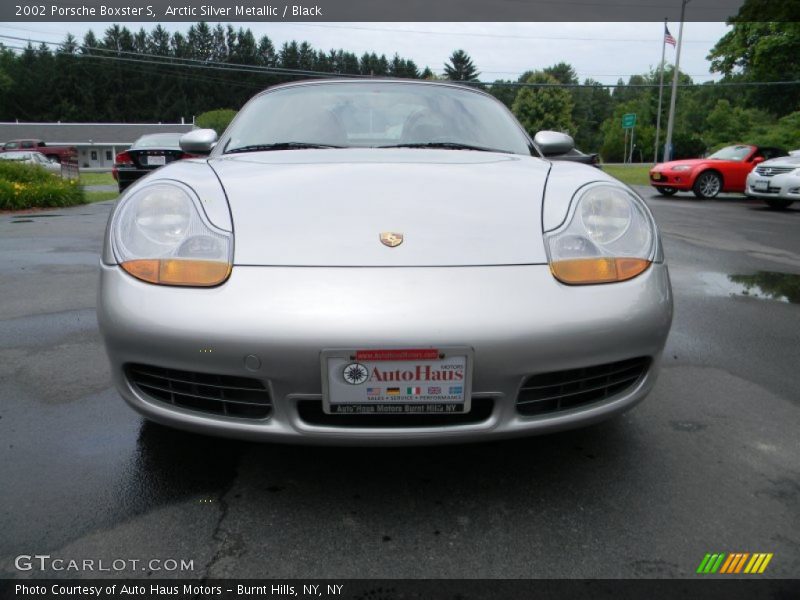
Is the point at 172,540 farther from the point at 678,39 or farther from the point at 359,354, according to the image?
the point at 678,39

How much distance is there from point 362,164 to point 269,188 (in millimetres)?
344

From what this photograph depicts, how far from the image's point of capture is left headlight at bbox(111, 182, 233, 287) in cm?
162

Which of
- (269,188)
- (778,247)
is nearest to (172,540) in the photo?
(269,188)

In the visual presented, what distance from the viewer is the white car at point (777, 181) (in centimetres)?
1125

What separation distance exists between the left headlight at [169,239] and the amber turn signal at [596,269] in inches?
34.7

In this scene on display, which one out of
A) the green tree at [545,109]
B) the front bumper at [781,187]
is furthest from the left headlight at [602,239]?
the green tree at [545,109]

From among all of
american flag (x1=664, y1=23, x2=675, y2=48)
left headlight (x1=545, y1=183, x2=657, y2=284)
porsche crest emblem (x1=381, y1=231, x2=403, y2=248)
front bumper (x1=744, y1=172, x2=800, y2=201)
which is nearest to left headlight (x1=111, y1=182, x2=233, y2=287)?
porsche crest emblem (x1=381, y1=231, x2=403, y2=248)

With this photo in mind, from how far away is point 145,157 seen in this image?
12.1 meters

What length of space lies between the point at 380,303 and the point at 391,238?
254 mm

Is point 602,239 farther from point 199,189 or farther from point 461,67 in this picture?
point 461,67

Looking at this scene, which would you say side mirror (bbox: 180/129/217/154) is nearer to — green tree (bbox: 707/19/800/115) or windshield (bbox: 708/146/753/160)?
windshield (bbox: 708/146/753/160)

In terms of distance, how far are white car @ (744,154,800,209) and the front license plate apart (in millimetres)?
12093

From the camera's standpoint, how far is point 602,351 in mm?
1588

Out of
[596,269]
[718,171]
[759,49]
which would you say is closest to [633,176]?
[759,49]
